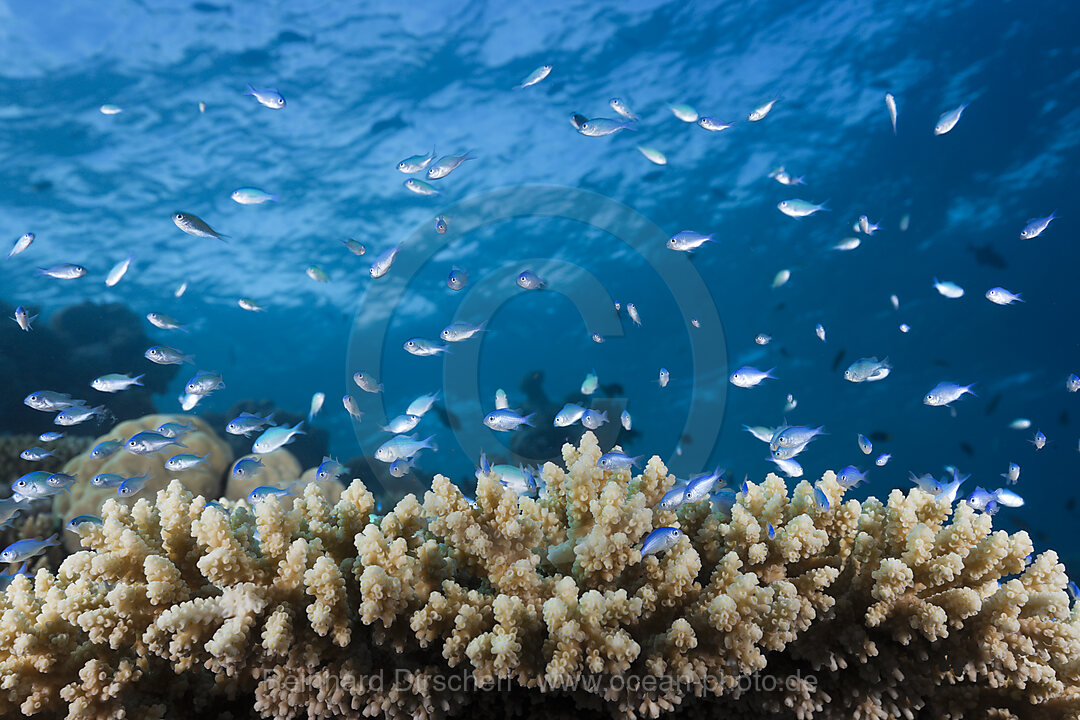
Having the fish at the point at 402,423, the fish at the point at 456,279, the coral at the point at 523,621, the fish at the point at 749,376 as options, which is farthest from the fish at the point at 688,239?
the coral at the point at 523,621

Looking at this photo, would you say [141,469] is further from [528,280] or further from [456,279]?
[528,280]

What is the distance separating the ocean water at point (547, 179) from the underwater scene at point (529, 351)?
14 centimetres

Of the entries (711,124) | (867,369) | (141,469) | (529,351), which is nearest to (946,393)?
(867,369)

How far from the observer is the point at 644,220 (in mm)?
21766

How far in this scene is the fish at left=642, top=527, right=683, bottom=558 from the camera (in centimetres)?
225

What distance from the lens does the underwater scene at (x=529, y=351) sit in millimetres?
2143

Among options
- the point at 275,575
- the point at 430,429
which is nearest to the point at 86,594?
the point at 275,575

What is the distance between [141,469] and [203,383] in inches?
87.0

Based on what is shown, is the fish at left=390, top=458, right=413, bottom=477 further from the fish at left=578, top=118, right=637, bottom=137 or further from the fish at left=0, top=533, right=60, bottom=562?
the fish at left=578, top=118, right=637, bottom=137

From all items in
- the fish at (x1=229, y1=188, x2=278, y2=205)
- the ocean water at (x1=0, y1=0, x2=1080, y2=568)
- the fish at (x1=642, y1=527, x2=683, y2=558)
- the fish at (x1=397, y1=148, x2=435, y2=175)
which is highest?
the fish at (x1=642, y1=527, x2=683, y2=558)

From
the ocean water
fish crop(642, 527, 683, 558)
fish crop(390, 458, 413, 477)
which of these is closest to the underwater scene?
fish crop(642, 527, 683, 558)

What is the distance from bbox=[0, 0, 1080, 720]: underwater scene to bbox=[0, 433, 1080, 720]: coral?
0.02 m

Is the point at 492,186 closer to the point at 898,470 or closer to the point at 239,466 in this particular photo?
the point at 239,466

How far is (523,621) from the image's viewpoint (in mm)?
2084
